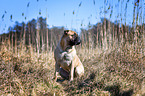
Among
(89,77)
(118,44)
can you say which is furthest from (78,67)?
(118,44)

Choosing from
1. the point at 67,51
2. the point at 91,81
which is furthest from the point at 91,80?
the point at 67,51

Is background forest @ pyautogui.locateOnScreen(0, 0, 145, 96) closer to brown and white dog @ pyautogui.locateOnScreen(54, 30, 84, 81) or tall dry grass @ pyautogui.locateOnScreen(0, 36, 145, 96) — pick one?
tall dry grass @ pyautogui.locateOnScreen(0, 36, 145, 96)

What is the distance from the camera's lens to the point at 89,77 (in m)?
3.38

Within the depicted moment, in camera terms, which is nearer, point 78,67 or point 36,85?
point 36,85

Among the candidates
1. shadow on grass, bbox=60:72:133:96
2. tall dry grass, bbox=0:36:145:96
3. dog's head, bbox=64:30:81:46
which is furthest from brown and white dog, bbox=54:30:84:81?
tall dry grass, bbox=0:36:145:96

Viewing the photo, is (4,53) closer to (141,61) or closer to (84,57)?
(84,57)

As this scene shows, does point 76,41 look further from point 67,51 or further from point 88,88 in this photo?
point 88,88

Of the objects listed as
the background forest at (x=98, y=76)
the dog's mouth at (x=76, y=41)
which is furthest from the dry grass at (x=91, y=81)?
the dog's mouth at (x=76, y=41)

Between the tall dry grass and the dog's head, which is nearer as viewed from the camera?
the tall dry grass

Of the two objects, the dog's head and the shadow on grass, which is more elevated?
the dog's head

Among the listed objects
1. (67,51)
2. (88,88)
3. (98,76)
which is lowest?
(88,88)

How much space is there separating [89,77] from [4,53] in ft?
8.67

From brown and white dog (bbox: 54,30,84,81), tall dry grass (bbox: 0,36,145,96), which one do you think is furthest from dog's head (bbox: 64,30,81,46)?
tall dry grass (bbox: 0,36,145,96)

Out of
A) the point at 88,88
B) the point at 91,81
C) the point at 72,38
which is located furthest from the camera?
the point at 72,38
